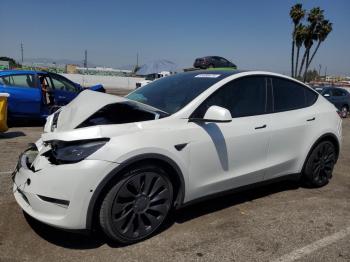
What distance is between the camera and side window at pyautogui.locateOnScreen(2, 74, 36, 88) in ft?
30.0

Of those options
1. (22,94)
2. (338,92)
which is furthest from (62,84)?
(338,92)

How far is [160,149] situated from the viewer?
10.5 ft

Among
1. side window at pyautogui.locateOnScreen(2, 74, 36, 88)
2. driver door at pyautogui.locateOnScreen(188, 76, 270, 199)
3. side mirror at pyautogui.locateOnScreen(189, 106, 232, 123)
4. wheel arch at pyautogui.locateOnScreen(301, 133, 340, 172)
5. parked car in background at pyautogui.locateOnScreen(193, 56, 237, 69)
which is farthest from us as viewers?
parked car in background at pyautogui.locateOnScreen(193, 56, 237, 69)

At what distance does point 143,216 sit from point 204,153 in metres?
0.81

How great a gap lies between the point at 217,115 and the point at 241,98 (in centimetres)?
77

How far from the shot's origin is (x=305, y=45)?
4041 cm

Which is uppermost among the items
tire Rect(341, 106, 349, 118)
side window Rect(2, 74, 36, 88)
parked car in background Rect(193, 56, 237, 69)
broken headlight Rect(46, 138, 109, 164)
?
parked car in background Rect(193, 56, 237, 69)

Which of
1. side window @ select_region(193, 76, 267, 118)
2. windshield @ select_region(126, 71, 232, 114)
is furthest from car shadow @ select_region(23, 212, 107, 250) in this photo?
side window @ select_region(193, 76, 267, 118)

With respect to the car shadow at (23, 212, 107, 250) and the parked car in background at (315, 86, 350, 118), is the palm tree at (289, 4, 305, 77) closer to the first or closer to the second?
the parked car in background at (315, 86, 350, 118)

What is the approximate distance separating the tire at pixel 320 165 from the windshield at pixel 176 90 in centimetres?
167

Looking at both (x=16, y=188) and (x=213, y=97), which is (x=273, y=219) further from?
(x=16, y=188)

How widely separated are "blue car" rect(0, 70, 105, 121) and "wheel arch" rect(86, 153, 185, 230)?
6.02 meters

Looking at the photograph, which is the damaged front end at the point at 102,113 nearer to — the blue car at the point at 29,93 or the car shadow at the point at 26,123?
the blue car at the point at 29,93

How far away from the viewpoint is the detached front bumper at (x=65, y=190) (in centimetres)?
286
